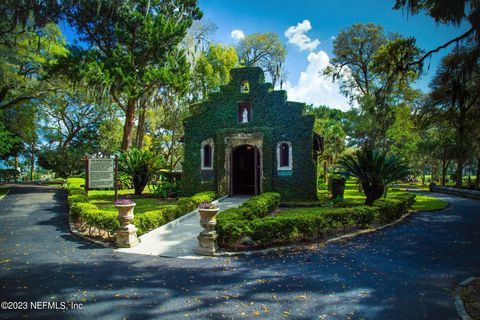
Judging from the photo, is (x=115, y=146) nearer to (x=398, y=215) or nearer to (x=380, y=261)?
(x=398, y=215)

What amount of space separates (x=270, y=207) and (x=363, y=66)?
22241 millimetres

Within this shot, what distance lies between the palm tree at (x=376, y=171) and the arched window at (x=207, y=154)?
28.2 ft

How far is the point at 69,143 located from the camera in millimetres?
42031

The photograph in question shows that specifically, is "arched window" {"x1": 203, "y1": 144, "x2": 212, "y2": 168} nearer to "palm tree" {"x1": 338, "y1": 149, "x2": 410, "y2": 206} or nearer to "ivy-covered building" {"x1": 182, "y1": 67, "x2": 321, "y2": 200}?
"ivy-covered building" {"x1": 182, "y1": 67, "x2": 321, "y2": 200}

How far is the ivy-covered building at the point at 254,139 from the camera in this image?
17.7 metres

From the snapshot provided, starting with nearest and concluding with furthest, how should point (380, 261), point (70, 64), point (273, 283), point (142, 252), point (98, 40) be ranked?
point (273, 283), point (380, 261), point (142, 252), point (70, 64), point (98, 40)

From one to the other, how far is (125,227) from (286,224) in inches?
186

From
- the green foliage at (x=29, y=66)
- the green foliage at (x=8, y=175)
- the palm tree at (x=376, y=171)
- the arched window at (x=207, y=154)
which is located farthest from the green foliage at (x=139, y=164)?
the green foliage at (x=8, y=175)

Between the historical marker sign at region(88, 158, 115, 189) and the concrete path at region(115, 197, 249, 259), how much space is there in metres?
4.56

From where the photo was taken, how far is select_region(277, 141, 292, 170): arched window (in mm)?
17812

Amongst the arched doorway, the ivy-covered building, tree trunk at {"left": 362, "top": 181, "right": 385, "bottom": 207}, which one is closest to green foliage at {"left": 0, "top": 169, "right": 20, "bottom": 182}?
the ivy-covered building

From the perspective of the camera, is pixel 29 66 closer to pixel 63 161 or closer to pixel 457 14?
pixel 63 161

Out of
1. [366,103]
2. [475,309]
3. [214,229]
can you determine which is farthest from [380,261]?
[366,103]

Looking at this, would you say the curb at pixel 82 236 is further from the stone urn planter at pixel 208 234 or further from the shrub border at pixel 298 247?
the shrub border at pixel 298 247
